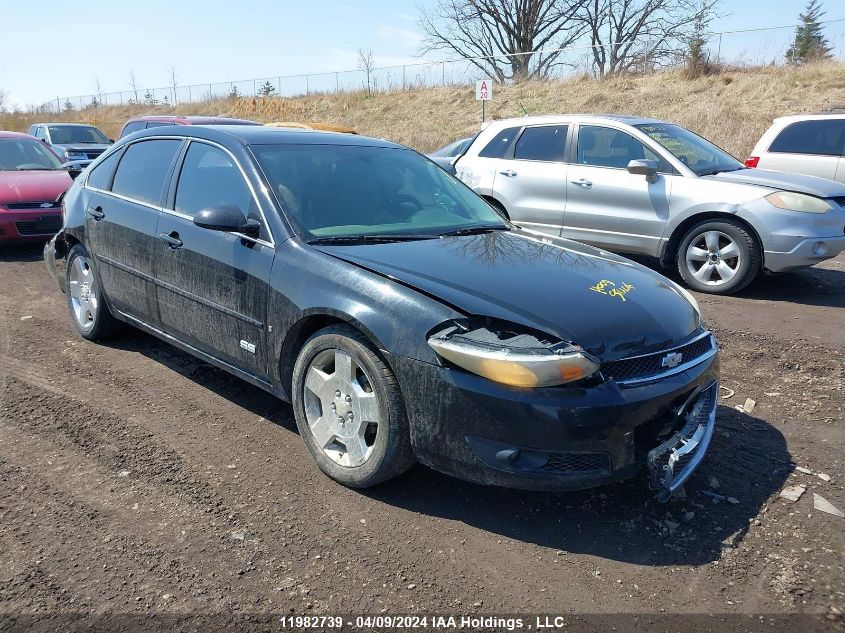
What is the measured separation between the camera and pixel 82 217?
503 cm

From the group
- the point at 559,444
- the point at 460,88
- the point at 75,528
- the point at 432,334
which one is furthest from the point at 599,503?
the point at 460,88

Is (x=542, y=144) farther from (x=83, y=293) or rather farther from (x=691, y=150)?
(x=83, y=293)

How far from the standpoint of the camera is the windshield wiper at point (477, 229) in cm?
384

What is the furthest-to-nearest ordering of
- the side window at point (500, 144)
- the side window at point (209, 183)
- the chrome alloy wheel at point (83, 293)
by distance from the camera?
the side window at point (500, 144), the chrome alloy wheel at point (83, 293), the side window at point (209, 183)

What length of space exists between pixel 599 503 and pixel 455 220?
1.84 m

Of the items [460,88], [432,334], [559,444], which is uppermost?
[460,88]

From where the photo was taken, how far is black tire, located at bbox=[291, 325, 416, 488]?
2.88 metres

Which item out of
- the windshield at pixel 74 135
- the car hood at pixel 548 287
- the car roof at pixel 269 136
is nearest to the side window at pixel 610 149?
the car roof at pixel 269 136

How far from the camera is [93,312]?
514 centimetres

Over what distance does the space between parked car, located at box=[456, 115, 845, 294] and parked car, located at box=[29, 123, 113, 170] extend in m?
12.5

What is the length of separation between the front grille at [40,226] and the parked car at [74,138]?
8920 mm

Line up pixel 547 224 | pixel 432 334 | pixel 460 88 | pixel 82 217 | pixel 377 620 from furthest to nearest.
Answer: pixel 460 88, pixel 547 224, pixel 82 217, pixel 432 334, pixel 377 620

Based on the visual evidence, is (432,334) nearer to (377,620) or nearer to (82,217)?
(377,620)

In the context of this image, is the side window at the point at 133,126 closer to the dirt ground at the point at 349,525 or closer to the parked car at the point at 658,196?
the parked car at the point at 658,196
